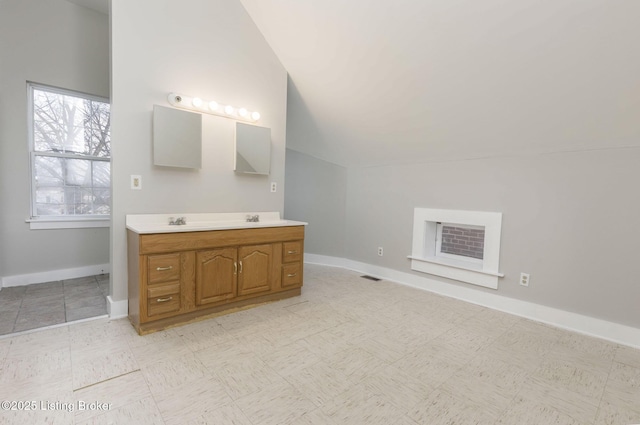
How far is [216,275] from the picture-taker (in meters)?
2.45

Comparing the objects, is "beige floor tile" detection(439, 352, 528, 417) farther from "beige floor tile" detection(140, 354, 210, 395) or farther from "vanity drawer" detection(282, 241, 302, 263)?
"vanity drawer" detection(282, 241, 302, 263)

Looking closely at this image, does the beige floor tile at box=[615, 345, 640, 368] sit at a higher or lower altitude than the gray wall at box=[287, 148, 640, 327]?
lower

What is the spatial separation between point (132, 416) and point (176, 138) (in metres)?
1.99

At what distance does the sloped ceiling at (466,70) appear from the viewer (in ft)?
6.00

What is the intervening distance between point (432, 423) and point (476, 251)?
7.61ft

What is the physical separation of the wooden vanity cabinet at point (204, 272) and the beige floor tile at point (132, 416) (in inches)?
32.1

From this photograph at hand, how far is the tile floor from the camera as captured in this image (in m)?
1.44

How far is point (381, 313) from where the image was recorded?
2703 mm

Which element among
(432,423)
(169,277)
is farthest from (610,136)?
(169,277)

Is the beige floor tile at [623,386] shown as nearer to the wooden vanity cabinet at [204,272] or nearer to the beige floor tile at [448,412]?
the beige floor tile at [448,412]

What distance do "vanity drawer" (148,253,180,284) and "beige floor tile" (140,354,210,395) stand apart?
0.59 metres

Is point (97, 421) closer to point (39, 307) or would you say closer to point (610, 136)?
point (39, 307)

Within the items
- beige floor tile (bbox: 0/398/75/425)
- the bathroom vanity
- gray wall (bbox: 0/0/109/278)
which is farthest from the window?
beige floor tile (bbox: 0/398/75/425)

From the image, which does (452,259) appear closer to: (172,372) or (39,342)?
(172,372)
